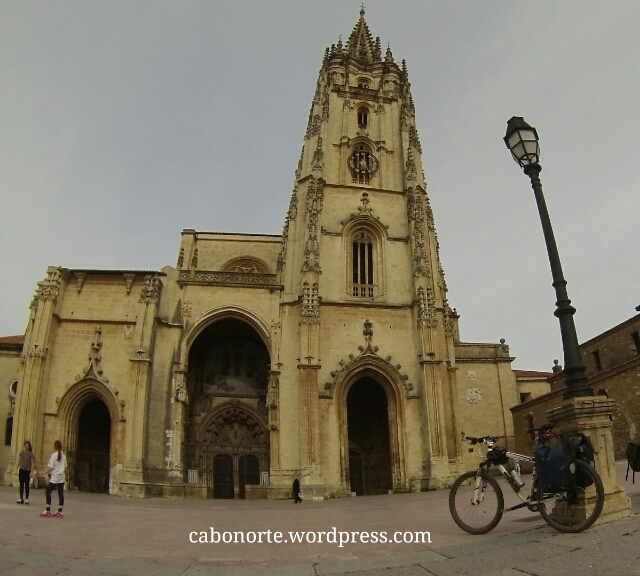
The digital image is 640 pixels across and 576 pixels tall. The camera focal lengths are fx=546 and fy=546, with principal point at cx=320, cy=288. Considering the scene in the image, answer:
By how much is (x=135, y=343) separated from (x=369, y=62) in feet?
76.7

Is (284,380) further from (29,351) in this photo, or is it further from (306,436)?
(29,351)

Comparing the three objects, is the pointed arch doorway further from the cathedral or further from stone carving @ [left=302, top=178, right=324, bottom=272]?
stone carving @ [left=302, top=178, right=324, bottom=272]

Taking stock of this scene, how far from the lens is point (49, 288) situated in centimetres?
2416

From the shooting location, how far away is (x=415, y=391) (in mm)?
24594

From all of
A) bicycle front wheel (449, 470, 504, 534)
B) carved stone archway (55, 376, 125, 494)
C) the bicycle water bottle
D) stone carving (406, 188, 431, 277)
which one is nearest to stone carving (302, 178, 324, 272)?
stone carving (406, 188, 431, 277)

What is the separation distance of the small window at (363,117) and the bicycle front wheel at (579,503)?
2871 centimetres

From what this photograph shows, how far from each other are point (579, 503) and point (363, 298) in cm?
2135

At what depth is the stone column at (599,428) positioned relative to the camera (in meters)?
5.88

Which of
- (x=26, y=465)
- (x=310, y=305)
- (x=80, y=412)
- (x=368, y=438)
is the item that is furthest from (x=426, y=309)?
(x=26, y=465)

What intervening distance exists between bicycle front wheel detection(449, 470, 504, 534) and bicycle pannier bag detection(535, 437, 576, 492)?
1.69 ft

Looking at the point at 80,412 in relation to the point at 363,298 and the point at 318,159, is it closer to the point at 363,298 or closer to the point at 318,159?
the point at 363,298

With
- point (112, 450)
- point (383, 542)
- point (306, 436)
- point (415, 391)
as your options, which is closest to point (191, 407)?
point (112, 450)

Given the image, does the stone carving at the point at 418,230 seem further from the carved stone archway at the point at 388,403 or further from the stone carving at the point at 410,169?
the carved stone archway at the point at 388,403

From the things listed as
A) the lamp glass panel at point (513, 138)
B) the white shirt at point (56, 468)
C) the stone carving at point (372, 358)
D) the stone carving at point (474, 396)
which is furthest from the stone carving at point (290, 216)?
the lamp glass panel at point (513, 138)
